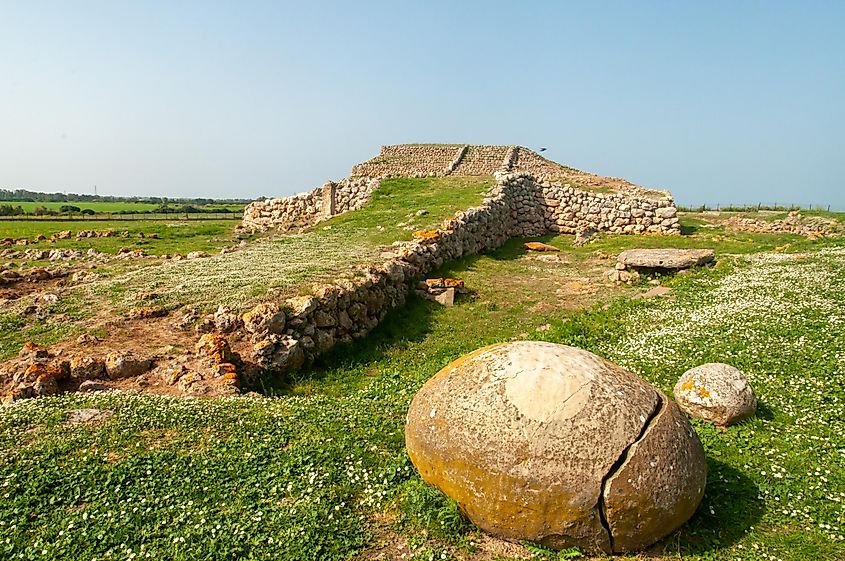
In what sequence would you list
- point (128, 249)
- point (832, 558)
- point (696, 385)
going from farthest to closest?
point (128, 249), point (696, 385), point (832, 558)

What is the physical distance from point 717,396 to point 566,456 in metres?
4.61

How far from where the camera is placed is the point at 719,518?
6.29 meters

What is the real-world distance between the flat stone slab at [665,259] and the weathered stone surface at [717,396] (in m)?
10.8

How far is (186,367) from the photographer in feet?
34.1

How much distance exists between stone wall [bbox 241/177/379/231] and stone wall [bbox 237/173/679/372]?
26.7ft

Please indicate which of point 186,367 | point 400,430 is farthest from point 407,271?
point 400,430

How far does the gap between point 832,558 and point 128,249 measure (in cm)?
2345

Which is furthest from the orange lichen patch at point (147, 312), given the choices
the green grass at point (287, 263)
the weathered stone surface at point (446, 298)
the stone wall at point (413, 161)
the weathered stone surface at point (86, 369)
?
the stone wall at point (413, 161)

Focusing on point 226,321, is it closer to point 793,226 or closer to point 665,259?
point 665,259

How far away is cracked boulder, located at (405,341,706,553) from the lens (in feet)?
17.6

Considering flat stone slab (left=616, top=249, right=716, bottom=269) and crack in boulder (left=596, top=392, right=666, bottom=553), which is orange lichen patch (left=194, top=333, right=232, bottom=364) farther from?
flat stone slab (left=616, top=249, right=716, bottom=269)

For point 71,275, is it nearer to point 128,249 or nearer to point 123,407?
point 128,249

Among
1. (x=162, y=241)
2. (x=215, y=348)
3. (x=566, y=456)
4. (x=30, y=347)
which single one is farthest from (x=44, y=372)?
(x=162, y=241)

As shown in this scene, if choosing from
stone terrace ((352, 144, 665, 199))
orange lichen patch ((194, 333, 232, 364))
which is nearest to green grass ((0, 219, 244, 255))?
orange lichen patch ((194, 333, 232, 364))
